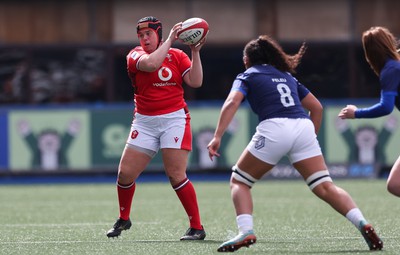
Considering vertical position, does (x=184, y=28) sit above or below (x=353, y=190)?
above

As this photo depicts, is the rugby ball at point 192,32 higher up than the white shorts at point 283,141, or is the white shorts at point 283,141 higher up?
the rugby ball at point 192,32

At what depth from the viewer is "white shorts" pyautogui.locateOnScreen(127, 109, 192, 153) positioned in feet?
34.3

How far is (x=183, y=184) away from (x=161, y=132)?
20.2 inches

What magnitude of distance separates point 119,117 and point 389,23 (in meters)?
6.27

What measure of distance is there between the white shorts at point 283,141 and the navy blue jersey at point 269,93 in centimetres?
8

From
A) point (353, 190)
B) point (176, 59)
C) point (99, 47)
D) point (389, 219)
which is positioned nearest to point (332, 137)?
point (353, 190)

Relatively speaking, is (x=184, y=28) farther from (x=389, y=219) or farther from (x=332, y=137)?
(x=332, y=137)

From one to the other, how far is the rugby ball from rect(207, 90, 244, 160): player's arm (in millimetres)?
1271

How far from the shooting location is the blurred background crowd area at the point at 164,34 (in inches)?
930

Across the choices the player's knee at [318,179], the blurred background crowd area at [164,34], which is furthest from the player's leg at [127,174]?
the blurred background crowd area at [164,34]

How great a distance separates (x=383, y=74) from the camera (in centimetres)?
907

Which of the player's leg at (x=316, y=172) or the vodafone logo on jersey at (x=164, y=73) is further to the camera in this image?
the vodafone logo on jersey at (x=164, y=73)

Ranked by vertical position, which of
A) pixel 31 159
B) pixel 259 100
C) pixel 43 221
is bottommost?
pixel 31 159

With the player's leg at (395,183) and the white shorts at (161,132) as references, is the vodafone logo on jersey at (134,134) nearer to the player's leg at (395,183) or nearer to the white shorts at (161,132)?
the white shorts at (161,132)
